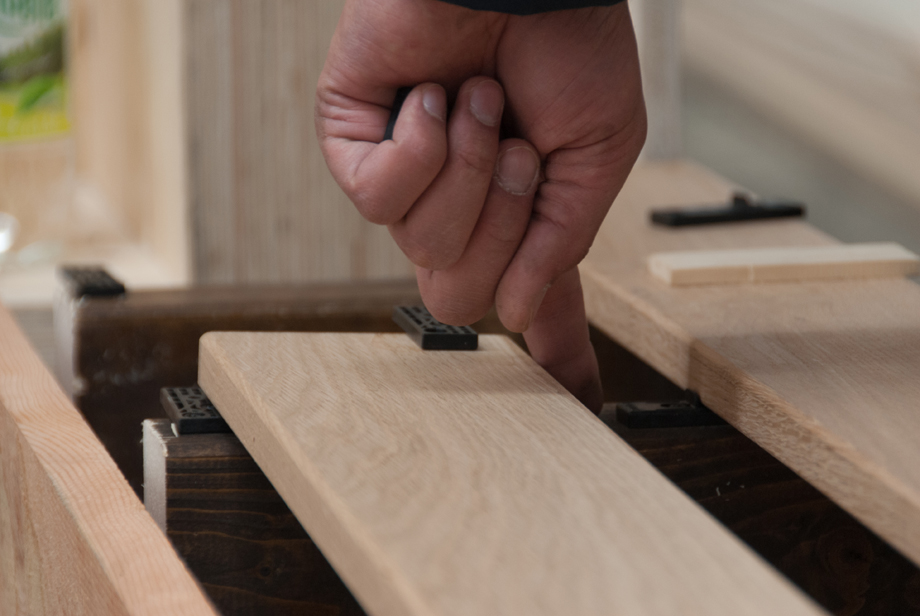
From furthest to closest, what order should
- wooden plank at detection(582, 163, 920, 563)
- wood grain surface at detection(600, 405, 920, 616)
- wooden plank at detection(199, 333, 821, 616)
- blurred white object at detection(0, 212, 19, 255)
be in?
blurred white object at detection(0, 212, 19, 255) < wood grain surface at detection(600, 405, 920, 616) < wooden plank at detection(582, 163, 920, 563) < wooden plank at detection(199, 333, 821, 616)

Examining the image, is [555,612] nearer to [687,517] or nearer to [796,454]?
[687,517]

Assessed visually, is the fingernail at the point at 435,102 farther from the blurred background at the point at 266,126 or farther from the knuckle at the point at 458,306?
the blurred background at the point at 266,126

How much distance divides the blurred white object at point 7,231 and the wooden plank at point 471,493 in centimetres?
77

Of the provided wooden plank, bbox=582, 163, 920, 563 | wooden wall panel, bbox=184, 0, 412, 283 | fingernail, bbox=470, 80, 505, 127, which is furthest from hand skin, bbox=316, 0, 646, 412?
wooden wall panel, bbox=184, 0, 412, 283

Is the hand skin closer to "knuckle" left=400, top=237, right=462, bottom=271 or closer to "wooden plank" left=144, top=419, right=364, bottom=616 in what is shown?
"knuckle" left=400, top=237, right=462, bottom=271

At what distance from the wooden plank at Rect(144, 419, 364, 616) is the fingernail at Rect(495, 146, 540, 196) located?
0.17m

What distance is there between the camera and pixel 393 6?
1.24 ft

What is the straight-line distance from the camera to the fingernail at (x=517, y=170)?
1.35 feet

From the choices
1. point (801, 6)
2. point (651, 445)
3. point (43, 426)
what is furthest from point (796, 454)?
point (801, 6)

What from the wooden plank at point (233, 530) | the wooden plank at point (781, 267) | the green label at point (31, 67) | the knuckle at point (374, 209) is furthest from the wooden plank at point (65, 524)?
the green label at point (31, 67)

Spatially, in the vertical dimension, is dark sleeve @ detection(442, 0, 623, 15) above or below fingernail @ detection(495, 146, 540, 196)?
above

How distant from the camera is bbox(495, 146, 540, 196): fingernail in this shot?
1.35 feet

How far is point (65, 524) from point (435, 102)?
22cm

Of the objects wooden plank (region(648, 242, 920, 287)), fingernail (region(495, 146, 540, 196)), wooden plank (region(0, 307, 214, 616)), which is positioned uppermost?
fingernail (region(495, 146, 540, 196))
